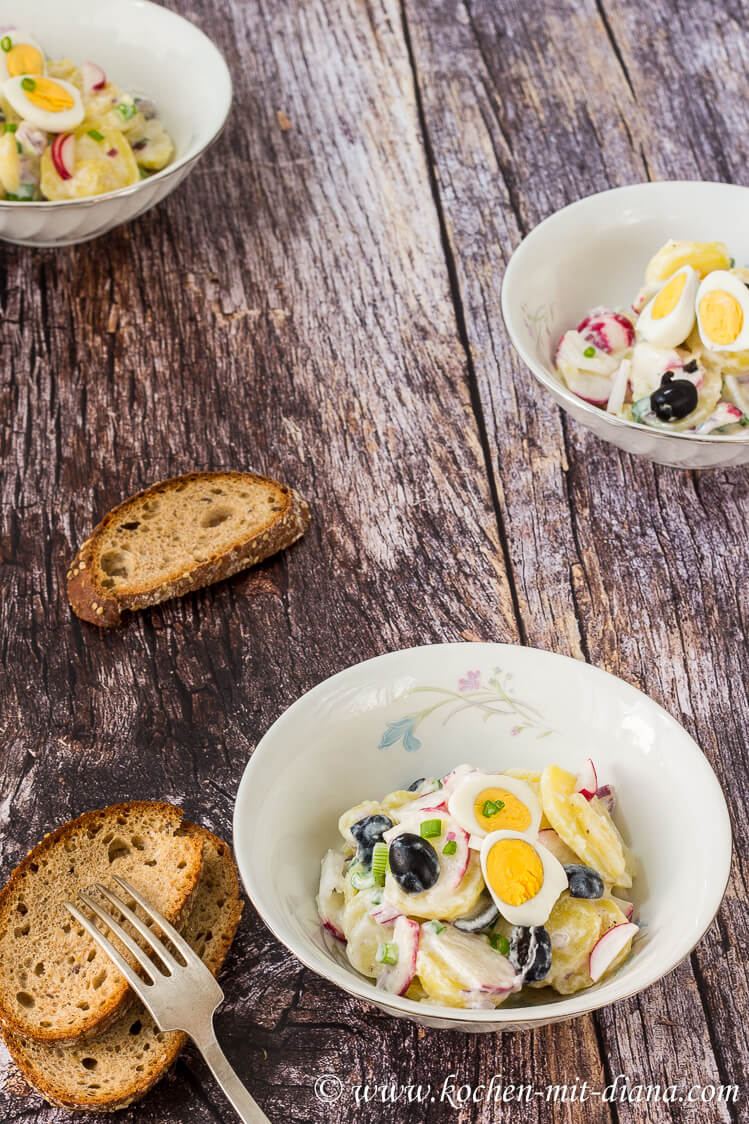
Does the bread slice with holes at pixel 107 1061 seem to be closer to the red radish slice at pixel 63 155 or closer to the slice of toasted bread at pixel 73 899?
the slice of toasted bread at pixel 73 899

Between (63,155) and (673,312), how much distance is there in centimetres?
130

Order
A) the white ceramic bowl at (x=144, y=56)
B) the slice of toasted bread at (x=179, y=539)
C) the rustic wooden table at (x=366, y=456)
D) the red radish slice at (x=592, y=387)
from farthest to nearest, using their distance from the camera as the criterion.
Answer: the white ceramic bowl at (x=144, y=56), the red radish slice at (x=592, y=387), the slice of toasted bread at (x=179, y=539), the rustic wooden table at (x=366, y=456)

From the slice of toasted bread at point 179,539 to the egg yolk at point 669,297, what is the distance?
2.46 feet

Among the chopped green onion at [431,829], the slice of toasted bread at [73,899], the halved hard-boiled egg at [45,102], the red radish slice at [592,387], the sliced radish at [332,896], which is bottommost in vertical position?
the slice of toasted bread at [73,899]

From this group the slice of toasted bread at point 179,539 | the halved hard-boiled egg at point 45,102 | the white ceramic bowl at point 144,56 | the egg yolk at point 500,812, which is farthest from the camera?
the white ceramic bowl at point 144,56

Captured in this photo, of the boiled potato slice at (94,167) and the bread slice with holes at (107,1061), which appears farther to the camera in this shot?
the boiled potato slice at (94,167)

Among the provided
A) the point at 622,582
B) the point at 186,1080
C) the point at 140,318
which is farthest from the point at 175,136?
the point at 186,1080

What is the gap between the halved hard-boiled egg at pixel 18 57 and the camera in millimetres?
2326

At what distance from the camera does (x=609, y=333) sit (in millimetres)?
2080

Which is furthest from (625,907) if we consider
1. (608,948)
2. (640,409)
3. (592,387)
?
(592,387)

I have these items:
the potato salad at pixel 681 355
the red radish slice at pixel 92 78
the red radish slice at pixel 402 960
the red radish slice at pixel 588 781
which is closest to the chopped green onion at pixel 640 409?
the potato salad at pixel 681 355

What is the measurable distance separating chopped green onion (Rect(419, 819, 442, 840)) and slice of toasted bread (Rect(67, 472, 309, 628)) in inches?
29.3

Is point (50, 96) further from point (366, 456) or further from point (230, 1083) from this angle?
point (230, 1083)

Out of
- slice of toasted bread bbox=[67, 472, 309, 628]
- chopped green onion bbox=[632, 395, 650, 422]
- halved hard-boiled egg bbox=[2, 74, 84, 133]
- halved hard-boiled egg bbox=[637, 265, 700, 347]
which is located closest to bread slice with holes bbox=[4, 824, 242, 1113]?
slice of toasted bread bbox=[67, 472, 309, 628]
